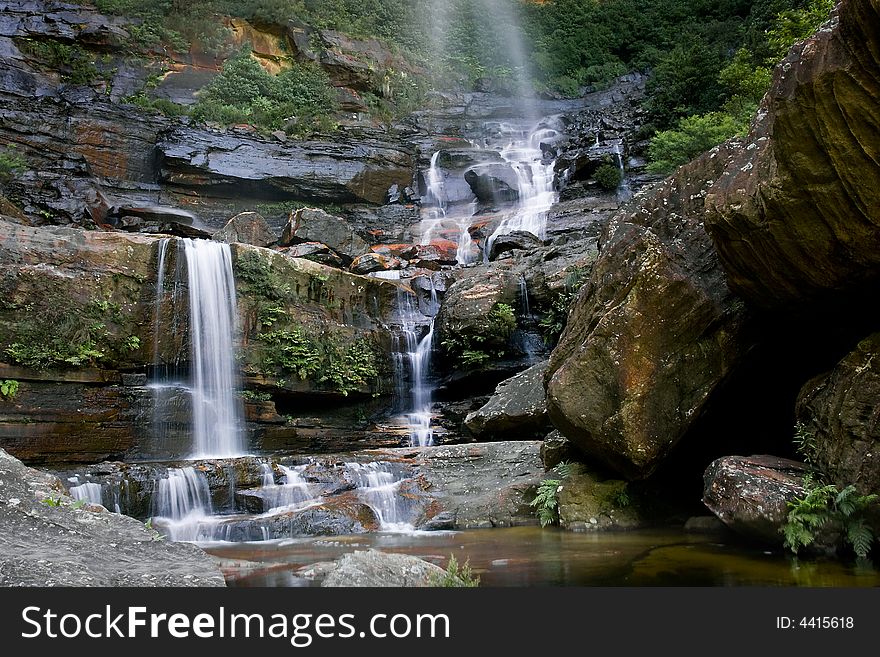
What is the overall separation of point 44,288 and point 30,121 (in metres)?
14.2

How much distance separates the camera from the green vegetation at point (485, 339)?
51.1 feet

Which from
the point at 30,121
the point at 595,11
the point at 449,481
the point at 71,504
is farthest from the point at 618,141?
the point at 71,504

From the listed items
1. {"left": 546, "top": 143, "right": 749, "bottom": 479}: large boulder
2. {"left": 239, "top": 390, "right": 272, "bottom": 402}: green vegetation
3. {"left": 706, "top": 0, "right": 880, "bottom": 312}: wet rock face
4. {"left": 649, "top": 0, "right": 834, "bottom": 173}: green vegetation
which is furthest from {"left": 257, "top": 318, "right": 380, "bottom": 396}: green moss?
{"left": 706, "top": 0, "right": 880, "bottom": 312}: wet rock face

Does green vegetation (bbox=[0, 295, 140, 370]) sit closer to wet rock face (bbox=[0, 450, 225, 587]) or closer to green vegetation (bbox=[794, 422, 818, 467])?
A: wet rock face (bbox=[0, 450, 225, 587])

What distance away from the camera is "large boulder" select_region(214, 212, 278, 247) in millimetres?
19547

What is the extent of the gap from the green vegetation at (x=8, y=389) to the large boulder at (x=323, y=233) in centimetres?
1018

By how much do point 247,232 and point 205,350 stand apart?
699 centimetres

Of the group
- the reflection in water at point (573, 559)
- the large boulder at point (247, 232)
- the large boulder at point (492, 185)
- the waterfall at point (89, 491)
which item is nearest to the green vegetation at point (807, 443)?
the reflection in water at point (573, 559)

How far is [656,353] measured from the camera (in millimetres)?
6922

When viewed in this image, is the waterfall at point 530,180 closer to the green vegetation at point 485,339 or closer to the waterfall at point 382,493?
the green vegetation at point 485,339

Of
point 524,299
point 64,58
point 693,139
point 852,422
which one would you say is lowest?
point 852,422

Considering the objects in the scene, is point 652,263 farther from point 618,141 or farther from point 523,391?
point 618,141

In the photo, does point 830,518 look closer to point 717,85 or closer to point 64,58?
point 717,85

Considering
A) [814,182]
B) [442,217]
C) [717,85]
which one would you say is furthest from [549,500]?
[717,85]
